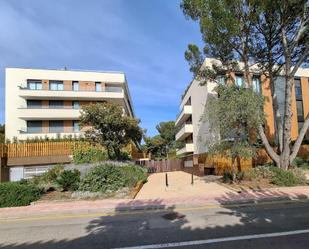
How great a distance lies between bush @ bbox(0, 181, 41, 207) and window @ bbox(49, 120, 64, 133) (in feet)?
82.3

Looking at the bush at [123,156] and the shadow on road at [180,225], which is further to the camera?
the bush at [123,156]

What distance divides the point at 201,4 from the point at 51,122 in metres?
27.1

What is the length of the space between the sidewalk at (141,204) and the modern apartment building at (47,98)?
24312 millimetres

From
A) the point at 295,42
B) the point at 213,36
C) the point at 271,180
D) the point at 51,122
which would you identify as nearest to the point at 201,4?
the point at 213,36

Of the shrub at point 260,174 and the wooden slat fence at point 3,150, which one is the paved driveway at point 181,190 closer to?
the shrub at point 260,174

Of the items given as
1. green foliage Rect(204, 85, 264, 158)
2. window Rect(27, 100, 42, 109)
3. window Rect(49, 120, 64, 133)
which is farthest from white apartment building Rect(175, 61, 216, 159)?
window Rect(27, 100, 42, 109)

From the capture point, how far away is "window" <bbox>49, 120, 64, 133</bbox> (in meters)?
36.7

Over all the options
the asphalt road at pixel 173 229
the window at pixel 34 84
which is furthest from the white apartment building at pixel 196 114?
the asphalt road at pixel 173 229

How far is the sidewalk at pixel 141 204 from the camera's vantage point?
10.1 meters

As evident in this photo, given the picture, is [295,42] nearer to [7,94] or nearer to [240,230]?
[240,230]

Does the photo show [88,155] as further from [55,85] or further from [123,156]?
[55,85]

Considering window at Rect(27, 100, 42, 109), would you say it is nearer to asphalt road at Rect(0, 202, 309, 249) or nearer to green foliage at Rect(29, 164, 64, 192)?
green foliage at Rect(29, 164, 64, 192)

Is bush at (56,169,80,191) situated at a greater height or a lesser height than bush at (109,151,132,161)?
lesser

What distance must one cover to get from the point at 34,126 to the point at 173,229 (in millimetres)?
33395
